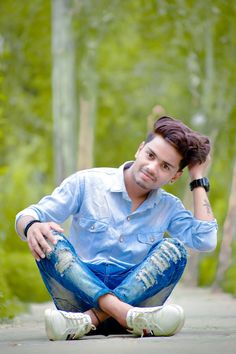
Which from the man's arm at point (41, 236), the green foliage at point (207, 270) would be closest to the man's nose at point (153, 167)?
the man's arm at point (41, 236)

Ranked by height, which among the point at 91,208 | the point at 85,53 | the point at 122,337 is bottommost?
the point at 122,337

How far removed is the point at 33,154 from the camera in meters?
27.9

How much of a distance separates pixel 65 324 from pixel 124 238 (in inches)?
31.9

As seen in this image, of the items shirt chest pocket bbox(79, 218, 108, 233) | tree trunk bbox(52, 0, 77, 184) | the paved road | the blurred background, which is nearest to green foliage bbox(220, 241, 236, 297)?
the blurred background

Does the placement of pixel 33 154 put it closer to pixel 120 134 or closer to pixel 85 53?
pixel 120 134

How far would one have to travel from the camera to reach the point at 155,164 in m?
6.22

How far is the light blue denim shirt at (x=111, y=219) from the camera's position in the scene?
6.29 metres

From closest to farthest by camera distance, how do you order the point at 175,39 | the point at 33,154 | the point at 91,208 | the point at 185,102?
the point at 91,208 → the point at 175,39 → the point at 185,102 → the point at 33,154

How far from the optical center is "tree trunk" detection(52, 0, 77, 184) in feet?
56.1

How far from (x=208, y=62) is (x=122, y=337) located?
13388mm

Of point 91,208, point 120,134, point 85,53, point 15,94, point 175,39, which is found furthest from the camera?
point 120,134

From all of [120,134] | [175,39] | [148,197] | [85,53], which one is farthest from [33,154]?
[148,197]

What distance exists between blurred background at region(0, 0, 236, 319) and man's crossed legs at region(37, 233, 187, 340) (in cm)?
630

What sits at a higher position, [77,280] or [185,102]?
[185,102]
